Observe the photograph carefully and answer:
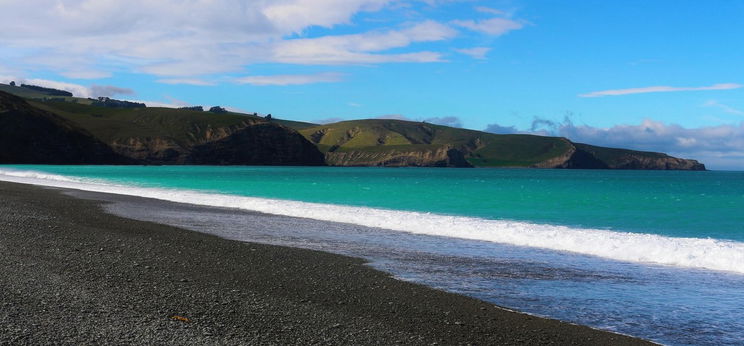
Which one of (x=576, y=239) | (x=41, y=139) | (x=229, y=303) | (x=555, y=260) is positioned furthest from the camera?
(x=41, y=139)

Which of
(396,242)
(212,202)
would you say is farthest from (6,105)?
(396,242)

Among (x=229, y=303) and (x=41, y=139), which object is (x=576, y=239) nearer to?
(x=229, y=303)

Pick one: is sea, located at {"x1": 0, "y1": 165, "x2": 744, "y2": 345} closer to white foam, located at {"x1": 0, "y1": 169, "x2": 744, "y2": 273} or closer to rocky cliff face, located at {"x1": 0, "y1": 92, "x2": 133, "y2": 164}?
white foam, located at {"x1": 0, "y1": 169, "x2": 744, "y2": 273}

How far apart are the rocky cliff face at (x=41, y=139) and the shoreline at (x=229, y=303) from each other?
6898 inches

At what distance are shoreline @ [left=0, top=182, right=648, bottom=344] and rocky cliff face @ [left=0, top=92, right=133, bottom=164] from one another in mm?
175215

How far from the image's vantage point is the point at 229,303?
907 centimetres

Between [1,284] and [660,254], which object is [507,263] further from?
[1,284]

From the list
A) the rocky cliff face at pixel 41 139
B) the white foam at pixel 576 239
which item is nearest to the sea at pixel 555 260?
the white foam at pixel 576 239

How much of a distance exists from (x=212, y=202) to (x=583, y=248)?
23882mm

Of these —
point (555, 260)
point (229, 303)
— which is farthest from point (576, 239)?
point (229, 303)

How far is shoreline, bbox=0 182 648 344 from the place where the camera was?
7.45 m

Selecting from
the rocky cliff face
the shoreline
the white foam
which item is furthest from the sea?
the rocky cliff face

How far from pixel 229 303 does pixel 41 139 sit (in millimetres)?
189098

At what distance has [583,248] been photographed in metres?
17.8
